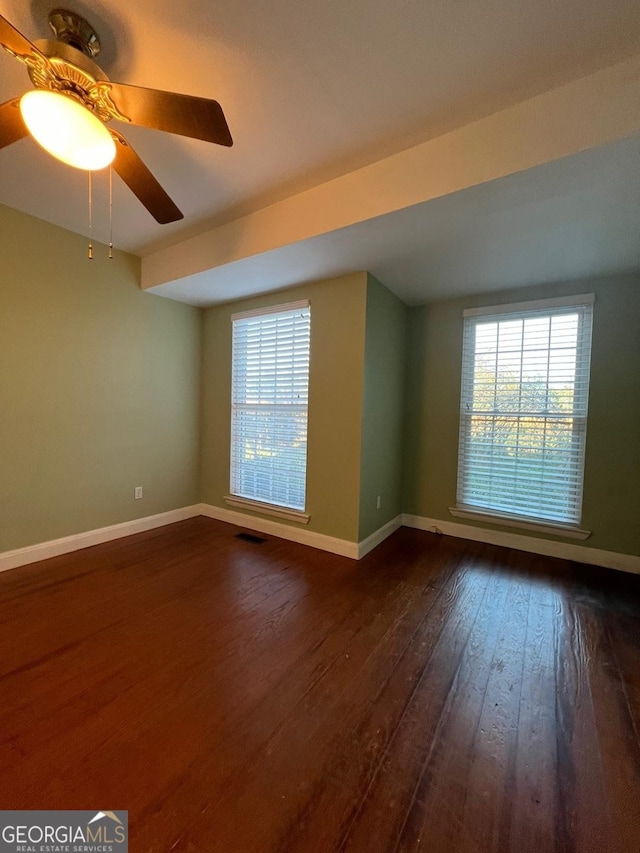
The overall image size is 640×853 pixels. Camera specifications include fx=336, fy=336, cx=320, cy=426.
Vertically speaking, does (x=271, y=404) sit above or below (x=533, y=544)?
above

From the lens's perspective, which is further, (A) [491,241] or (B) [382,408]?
(B) [382,408]

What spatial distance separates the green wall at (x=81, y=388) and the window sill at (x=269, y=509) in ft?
2.16

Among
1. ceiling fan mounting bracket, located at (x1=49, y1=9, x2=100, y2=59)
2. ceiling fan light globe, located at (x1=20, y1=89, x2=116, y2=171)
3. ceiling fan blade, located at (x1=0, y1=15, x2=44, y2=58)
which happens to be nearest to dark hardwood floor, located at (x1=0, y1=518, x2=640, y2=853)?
ceiling fan light globe, located at (x1=20, y1=89, x2=116, y2=171)

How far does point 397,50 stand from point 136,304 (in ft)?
9.61

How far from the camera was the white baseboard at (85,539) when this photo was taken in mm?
2596

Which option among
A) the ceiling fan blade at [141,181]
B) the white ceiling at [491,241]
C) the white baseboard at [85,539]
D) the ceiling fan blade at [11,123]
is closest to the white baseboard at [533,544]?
the white ceiling at [491,241]

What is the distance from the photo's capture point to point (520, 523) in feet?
10.2

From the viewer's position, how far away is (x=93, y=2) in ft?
3.99

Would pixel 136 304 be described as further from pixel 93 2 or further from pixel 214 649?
pixel 214 649

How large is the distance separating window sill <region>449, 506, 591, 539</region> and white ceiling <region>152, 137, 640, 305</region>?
213cm

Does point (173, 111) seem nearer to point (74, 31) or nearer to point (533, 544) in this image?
point (74, 31)

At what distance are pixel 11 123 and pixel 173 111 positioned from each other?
0.70 m

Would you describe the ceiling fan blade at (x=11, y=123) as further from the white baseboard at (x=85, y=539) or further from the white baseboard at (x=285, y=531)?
the white baseboard at (x=285, y=531)

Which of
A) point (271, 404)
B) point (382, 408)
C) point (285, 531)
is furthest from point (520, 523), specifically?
point (271, 404)
